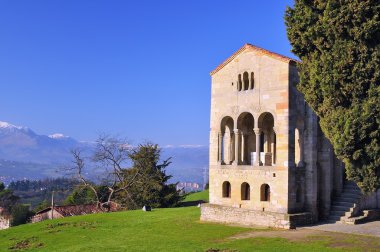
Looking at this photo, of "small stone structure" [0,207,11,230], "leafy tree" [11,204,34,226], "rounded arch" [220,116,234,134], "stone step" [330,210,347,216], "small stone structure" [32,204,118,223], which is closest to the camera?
"stone step" [330,210,347,216]

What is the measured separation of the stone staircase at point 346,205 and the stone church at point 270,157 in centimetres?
6

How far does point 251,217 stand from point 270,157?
190 inches

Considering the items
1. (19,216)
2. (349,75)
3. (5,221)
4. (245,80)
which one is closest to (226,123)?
(245,80)

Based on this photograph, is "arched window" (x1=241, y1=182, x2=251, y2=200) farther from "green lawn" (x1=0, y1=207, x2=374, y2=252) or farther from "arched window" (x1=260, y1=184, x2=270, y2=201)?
"green lawn" (x1=0, y1=207, x2=374, y2=252)

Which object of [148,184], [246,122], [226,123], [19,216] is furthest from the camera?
[19,216]

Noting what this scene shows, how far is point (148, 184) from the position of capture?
4884 cm

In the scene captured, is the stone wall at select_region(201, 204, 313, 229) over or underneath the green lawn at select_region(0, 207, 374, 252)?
over

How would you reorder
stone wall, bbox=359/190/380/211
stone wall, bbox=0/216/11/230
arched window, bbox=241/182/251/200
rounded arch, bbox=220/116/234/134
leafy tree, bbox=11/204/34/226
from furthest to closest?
stone wall, bbox=0/216/11/230 → leafy tree, bbox=11/204/34/226 → rounded arch, bbox=220/116/234/134 → arched window, bbox=241/182/251/200 → stone wall, bbox=359/190/380/211

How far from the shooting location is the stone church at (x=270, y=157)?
25125 millimetres

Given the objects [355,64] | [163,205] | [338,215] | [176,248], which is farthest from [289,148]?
[163,205]

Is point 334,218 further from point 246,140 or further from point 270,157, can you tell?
point 246,140

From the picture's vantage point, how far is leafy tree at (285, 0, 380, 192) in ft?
58.0

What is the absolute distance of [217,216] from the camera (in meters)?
27.2

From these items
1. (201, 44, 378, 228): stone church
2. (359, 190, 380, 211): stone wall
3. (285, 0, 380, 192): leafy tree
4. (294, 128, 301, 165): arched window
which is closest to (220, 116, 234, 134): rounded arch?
(201, 44, 378, 228): stone church
